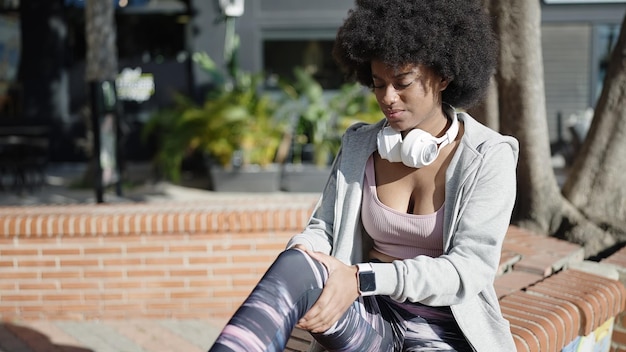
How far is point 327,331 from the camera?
2117 millimetres

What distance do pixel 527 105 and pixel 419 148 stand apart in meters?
2.16

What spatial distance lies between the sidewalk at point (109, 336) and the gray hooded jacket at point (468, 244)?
2.11 m

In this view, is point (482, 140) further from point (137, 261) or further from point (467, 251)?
point (137, 261)

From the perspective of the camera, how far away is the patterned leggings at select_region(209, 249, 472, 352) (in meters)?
1.92

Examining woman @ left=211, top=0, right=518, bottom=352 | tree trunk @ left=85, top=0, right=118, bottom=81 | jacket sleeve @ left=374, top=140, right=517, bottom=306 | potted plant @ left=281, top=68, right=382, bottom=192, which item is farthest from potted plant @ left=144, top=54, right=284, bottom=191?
jacket sleeve @ left=374, top=140, right=517, bottom=306

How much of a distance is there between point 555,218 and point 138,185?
668 centimetres

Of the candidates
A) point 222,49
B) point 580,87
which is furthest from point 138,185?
point 580,87

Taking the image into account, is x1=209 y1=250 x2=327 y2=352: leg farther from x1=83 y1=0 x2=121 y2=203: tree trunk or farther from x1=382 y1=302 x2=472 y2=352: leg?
x1=83 y1=0 x2=121 y2=203: tree trunk

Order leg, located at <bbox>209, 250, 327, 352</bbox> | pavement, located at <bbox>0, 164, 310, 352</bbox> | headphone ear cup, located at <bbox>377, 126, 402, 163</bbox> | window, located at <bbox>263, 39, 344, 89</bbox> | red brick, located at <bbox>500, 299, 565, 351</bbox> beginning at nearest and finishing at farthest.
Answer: leg, located at <bbox>209, 250, 327, 352</bbox> → headphone ear cup, located at <bbox>377, 126, 402, 163</bbox> → red brick, located at <bbox>500, 299, 565, 351</bbox> → pavement, located at <bbox>0, 164, 310, 352</bbox> → window, located at <bbox>263, 39, 344, 89</bbox>

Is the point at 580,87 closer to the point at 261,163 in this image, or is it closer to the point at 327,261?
the point at 261,163

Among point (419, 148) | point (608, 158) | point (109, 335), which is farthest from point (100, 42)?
point (419, 148)

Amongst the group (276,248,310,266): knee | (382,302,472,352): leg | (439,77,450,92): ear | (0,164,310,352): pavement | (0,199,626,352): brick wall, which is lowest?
(0,164,310,352): pavement

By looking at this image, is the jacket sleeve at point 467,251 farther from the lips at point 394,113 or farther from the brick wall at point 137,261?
the brick wall at point 137,261

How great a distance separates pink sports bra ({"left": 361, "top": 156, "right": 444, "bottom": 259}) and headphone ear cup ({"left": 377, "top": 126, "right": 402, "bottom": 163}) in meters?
0.12
